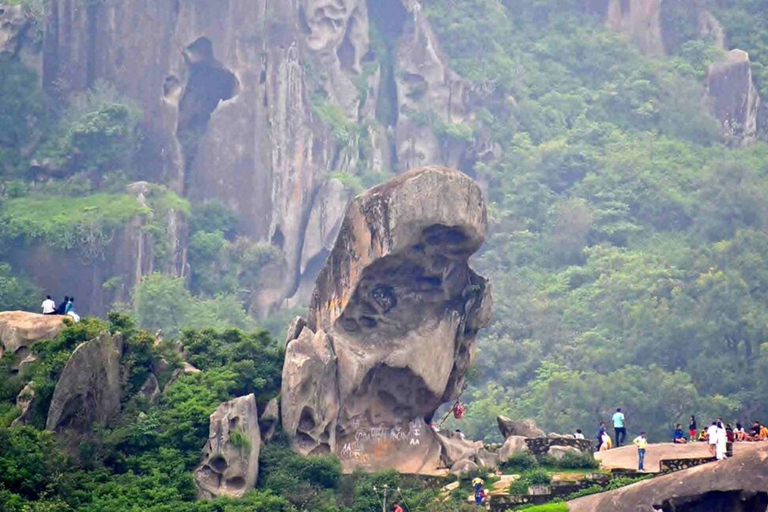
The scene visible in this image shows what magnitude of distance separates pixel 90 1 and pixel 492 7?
19.3 meters

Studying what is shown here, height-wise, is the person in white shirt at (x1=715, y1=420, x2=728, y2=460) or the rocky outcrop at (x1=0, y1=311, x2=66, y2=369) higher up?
the rocky outcrop at (x1=0, y1=311, x2=66, y2=369)

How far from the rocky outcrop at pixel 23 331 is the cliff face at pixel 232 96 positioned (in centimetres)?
2959

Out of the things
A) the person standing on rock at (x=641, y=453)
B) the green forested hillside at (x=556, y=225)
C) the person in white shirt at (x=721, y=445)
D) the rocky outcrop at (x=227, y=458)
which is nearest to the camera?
the person in white shirt at (x=721, y=445)

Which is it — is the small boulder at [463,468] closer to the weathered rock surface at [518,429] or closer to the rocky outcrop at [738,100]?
the weathered rock surface at [518,429]

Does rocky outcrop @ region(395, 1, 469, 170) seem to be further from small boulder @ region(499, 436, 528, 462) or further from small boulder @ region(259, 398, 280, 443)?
small boulder @ region(259, 398, 280, 443)

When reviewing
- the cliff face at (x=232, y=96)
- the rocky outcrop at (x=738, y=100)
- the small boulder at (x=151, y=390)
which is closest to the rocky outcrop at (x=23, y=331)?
the small boulder at (x=151, y=390)

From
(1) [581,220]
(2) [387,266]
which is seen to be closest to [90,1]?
(1) [581,220]

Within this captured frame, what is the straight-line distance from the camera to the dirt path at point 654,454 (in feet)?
165

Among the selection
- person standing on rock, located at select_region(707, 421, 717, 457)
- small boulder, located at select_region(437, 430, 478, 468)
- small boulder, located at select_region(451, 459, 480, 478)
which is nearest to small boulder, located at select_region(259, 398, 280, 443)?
small boulder, located at select_region(451, 459, 480, 478)

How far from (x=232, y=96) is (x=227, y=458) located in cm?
3391

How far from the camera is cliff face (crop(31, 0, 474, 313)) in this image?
8025cm

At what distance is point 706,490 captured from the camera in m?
46.4

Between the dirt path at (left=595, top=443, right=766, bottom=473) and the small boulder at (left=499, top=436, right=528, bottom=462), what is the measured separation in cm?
161

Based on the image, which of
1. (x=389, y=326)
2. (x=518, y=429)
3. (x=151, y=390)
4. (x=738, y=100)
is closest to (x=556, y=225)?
(x=738, y=100)
